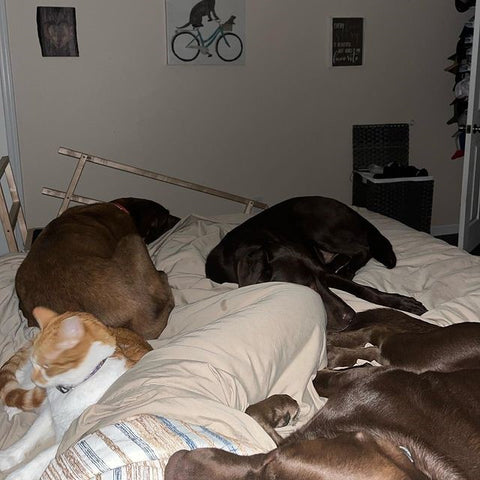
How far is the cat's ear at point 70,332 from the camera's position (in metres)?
1.46

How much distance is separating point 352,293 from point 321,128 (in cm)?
247

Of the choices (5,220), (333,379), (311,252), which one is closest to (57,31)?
(5,220)

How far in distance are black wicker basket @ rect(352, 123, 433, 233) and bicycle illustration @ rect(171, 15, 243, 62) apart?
1123mm

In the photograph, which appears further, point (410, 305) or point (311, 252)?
point (311, 252)

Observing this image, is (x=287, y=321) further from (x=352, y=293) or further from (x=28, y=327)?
(x=28, y=327)

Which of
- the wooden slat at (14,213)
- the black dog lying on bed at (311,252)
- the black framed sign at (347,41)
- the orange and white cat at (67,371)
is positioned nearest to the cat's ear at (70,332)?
the orange and white cat at (67,371)

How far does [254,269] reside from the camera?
2326mm

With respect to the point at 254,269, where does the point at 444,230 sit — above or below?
below

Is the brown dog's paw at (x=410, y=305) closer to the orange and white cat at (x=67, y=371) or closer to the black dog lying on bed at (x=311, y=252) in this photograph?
the black dog lying on bed at (x=311, y=252)

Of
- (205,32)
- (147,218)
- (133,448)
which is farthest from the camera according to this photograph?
(205,32)

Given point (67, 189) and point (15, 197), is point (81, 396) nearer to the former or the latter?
point (15, 197)

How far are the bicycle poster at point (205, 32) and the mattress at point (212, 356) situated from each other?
5.81ft

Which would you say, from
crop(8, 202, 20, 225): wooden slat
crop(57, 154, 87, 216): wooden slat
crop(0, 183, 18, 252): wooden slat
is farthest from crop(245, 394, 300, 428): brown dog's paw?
crop(57, 154, 87, 216): wooden slat

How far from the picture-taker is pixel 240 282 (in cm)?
231
